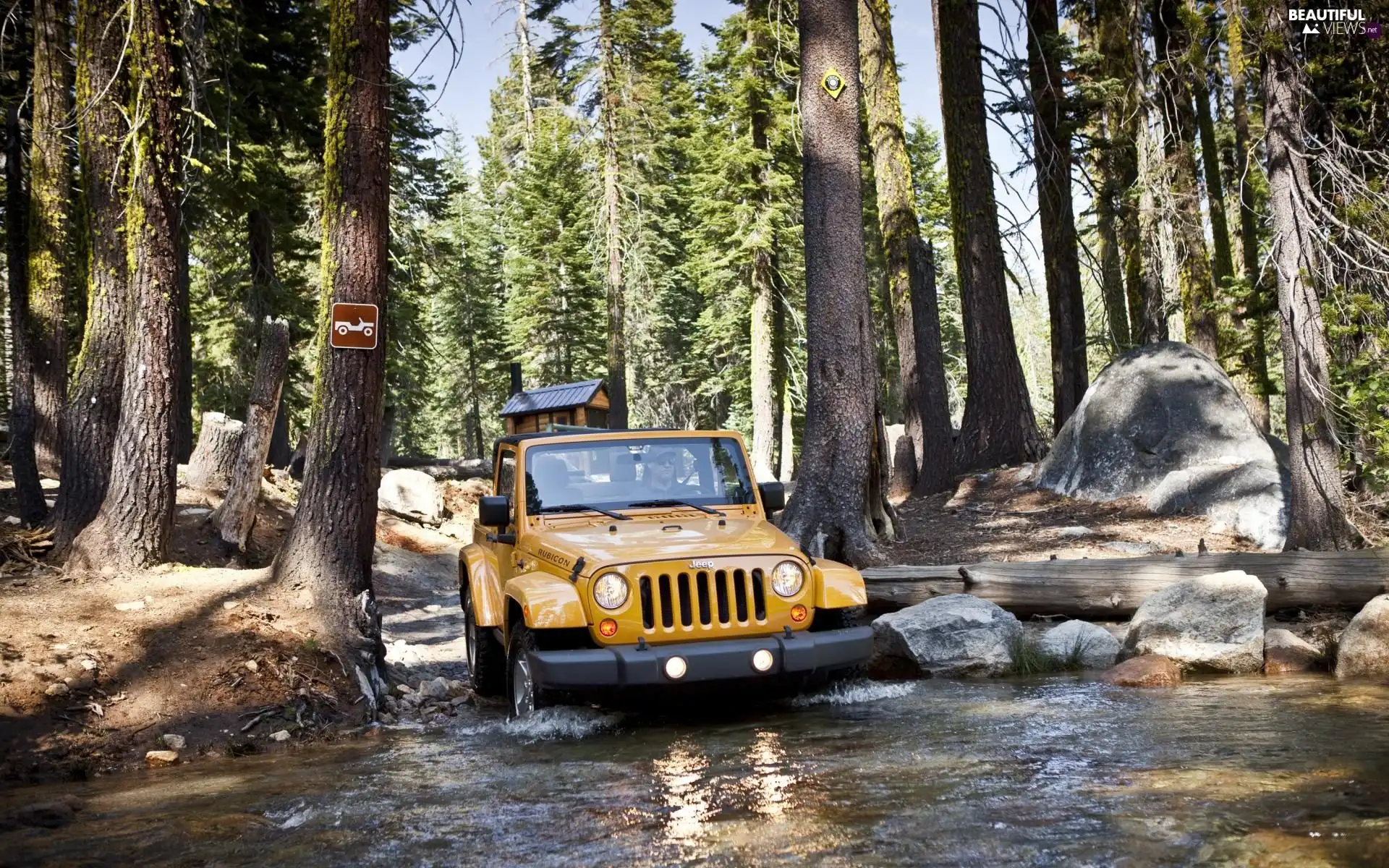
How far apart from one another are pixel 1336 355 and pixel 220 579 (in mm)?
10394

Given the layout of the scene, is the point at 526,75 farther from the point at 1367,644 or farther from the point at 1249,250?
the point at 1367,644

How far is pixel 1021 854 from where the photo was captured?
4.05 metres

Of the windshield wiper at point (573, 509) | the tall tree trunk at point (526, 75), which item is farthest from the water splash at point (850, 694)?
the tall tree trunk at point (526, 75)

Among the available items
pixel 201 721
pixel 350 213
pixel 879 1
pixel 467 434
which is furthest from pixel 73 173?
pixel 467 434

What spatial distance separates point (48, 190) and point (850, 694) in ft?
38.5

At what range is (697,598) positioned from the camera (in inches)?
270

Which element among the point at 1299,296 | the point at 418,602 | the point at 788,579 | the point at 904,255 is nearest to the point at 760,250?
the point at 904,255

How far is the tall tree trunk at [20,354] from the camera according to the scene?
456 inches

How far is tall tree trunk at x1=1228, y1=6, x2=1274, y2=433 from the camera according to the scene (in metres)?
12.3

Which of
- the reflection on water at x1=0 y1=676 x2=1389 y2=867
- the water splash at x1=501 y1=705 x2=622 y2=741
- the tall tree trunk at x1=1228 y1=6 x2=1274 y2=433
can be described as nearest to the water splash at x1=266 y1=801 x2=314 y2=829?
the reflection on water at x1=0 y1=676 x2=1389 y2=867

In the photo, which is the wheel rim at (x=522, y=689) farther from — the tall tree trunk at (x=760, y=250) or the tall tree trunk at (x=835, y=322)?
the tall tree trunk at (x=760, y=250)

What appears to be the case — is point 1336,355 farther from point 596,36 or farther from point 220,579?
point 596,36

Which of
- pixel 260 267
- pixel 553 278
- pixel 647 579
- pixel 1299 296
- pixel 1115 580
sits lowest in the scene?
pixel 1115 580

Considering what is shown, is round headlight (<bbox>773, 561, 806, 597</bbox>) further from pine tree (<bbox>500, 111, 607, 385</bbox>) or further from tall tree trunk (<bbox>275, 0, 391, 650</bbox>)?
pine tree (<bbox>500, 111, 607, 385</bbox>)
